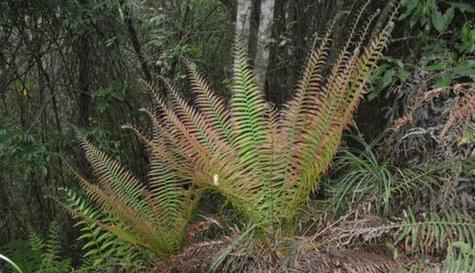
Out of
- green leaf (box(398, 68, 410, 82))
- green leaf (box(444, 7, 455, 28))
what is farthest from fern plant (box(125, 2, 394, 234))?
green leaf (box(444, 7, 455, 28))

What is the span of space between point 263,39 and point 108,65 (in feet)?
4.58

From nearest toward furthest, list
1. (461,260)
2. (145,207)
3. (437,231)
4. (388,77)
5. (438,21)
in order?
(461,260) < (437,231) < (438,21) < (388,77) < (145,207)

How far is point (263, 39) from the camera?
11.2ft

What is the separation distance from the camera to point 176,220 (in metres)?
3.11

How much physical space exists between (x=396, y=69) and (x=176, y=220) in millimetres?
1457

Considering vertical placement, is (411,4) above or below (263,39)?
above

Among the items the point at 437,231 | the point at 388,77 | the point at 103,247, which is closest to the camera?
the point at 437,231

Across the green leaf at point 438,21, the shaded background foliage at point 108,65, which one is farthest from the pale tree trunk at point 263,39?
the green leaf at point 438,21

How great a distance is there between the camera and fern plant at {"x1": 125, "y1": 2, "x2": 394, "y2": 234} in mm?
2641

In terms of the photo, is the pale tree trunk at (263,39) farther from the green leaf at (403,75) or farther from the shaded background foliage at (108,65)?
the green leaf at (403,75)

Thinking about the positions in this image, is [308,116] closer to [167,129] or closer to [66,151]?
[167,129]

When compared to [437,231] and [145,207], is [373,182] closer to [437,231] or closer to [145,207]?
[437,231]

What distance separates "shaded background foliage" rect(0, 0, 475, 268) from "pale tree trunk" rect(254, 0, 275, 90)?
21 centimetres

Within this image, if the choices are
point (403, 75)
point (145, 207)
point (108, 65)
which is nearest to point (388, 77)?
point (403, 75)
